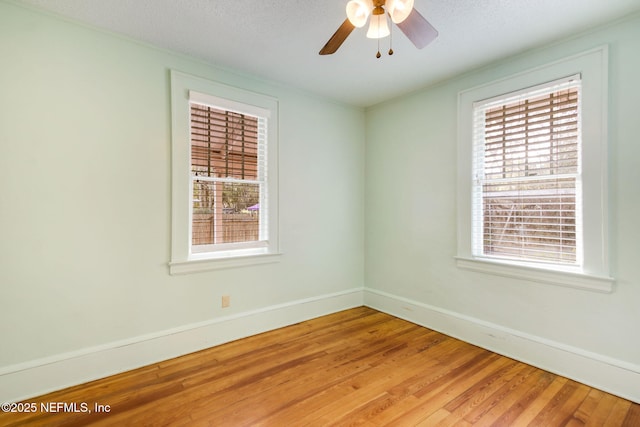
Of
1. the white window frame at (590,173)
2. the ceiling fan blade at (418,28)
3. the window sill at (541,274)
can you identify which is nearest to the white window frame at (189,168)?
the ceiling fan blade at (418,28)

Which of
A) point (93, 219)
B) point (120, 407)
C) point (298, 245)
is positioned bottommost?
point (120, 407)

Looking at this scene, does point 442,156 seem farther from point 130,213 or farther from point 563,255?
point 130,213

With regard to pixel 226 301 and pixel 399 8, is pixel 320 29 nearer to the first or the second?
pixel 399 8

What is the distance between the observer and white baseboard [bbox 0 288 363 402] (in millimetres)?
2047

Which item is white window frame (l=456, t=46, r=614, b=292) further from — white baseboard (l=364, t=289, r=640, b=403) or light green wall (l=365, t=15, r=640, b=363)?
white baseboard (l=364, t=289, r=640, b=403)

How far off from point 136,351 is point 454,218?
3.11 meters

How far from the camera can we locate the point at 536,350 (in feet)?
8.18

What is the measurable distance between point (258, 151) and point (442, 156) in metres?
1.93

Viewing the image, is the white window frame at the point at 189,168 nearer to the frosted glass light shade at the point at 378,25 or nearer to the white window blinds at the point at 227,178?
the white window blinds at the point at 227,178

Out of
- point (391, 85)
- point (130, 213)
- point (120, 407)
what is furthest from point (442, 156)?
point (120, 407)

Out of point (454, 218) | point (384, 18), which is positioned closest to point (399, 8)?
point (384, 18)

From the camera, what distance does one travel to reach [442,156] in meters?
3.20

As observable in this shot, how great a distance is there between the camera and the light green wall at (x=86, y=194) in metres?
2.04

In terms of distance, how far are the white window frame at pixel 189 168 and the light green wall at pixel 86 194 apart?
75 millimetres
